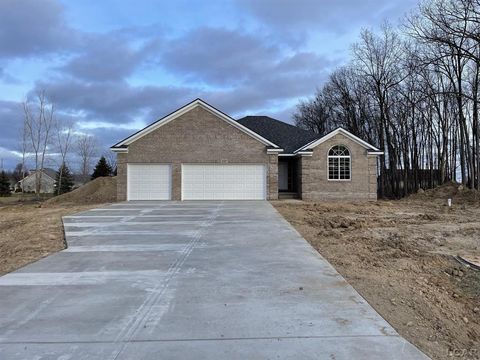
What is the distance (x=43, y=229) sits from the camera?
13664 millimetres

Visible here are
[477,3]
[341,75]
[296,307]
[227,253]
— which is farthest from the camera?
[341,75]

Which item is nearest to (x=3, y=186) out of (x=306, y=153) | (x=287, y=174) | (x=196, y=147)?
(x=196, y=147)

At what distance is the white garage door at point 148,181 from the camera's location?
27.3m

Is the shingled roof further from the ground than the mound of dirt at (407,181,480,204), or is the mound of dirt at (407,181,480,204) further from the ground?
the shingled roof

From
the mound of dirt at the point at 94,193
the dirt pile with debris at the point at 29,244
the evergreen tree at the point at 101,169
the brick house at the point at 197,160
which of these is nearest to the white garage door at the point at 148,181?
the brick house at the point at 197,160

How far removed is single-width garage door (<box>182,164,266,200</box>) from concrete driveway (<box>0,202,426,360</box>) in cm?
1684

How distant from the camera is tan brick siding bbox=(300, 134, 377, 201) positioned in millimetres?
28375

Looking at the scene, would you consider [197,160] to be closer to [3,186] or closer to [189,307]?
[189,307]

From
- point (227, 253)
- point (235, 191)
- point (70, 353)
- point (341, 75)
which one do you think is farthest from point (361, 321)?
point (341, 75)

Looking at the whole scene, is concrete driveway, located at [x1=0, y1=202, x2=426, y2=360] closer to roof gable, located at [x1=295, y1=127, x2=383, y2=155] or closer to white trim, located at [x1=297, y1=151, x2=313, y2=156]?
white trim, located at [x1=297, y1=151, x2=313, y2=156]

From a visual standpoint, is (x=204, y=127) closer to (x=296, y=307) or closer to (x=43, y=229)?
(x=43, y=229)

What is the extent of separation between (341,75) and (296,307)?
49.9 m

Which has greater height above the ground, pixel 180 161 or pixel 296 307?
pixel 180 161

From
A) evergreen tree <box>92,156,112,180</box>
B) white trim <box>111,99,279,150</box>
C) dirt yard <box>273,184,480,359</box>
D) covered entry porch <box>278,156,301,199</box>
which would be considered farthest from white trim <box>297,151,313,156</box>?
evergreen tree <box>92,156,112,180</box>
